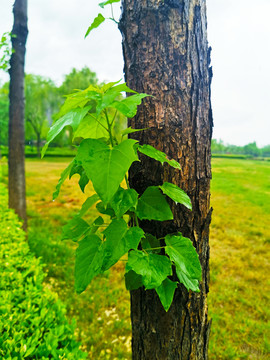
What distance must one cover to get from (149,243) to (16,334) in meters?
1.07

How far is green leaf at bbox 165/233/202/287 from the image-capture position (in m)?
1.02

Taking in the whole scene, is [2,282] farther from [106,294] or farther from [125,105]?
[106,294]

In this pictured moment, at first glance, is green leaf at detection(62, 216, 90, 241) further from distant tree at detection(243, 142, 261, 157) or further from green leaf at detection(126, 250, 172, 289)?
distant tree at detection(243, 142, 261, 157)

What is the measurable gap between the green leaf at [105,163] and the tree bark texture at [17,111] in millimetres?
4590

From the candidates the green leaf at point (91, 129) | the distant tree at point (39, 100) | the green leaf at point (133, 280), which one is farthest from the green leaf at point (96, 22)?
the distant tree at point (39, 100)

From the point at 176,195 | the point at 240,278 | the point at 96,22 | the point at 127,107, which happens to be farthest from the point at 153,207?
the point at 240,278

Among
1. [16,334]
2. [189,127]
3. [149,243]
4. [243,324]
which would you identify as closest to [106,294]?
[243,324]

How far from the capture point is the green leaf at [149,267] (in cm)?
92

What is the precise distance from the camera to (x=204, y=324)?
4.46ft

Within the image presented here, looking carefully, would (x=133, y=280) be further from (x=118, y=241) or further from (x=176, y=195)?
(x=176, y=195)

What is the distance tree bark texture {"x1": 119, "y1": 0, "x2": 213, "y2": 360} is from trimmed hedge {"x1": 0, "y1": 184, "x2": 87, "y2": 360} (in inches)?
23.7

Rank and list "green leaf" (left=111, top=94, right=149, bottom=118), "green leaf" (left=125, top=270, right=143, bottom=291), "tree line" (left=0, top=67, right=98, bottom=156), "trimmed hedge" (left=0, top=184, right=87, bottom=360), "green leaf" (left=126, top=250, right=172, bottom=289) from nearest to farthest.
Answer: "green leaf" (left=111, top=94, right=149, bottom=118) → "green leaf" (left=126, top=250, right=172, bottom=289) → "green leaf" (left=125, top=270, right=143, bottom=291) → "trimmed hedge" (left=0, top=184, right=87, bottom=360) → "tree line" (left=0, top=67, right=98, bottom=156)

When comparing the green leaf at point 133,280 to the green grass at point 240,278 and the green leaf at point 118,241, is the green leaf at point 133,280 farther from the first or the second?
the green grass at point 240,278

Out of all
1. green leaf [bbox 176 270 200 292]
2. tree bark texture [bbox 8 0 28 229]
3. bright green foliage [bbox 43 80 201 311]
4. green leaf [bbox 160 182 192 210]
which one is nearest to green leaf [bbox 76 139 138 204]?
bright green foliage [bbox 43 80 201 311]
